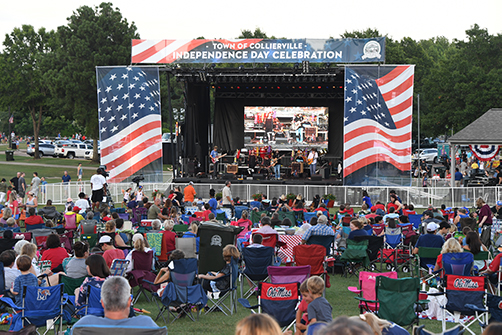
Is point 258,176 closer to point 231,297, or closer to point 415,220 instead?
point 415,220

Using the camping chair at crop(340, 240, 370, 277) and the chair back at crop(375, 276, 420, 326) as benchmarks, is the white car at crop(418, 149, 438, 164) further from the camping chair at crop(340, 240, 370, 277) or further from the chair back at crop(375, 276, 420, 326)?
the chair back at crop(375, 276, 420, 326)

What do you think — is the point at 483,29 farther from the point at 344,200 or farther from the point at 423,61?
the point at 344,200

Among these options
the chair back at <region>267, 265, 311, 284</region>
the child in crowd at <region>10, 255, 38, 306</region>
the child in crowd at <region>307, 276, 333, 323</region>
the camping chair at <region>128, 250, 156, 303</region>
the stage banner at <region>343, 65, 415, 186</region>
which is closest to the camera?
the child in crowd at <region>307, 276, 333, 323</region>

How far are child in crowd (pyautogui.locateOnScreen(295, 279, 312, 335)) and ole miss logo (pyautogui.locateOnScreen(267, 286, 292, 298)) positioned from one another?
0.75 metres

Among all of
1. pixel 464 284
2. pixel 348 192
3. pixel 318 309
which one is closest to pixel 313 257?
pixel 464 284

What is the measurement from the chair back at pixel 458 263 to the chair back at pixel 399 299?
1365 millimetres

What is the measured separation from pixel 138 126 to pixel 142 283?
14.7 meters

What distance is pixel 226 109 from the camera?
26.3 metres

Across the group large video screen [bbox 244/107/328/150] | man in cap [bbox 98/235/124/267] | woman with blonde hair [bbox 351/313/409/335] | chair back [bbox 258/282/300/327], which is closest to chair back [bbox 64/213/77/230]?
Result: man in cap [bbox 98/235/124/267]

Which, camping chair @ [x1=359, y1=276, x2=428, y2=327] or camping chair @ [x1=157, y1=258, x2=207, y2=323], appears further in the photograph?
camping chair @ [x1=157, y1=258, x2=207, y2=323]

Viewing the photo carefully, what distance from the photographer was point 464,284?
653 cm

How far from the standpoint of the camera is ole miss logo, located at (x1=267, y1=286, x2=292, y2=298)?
248 inches

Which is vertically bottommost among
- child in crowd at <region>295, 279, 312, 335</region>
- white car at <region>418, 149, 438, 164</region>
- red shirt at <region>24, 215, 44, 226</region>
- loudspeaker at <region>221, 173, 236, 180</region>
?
child in crowd at <region>295, 279, 312, 335</region>

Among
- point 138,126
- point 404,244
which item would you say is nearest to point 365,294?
point 404,244
